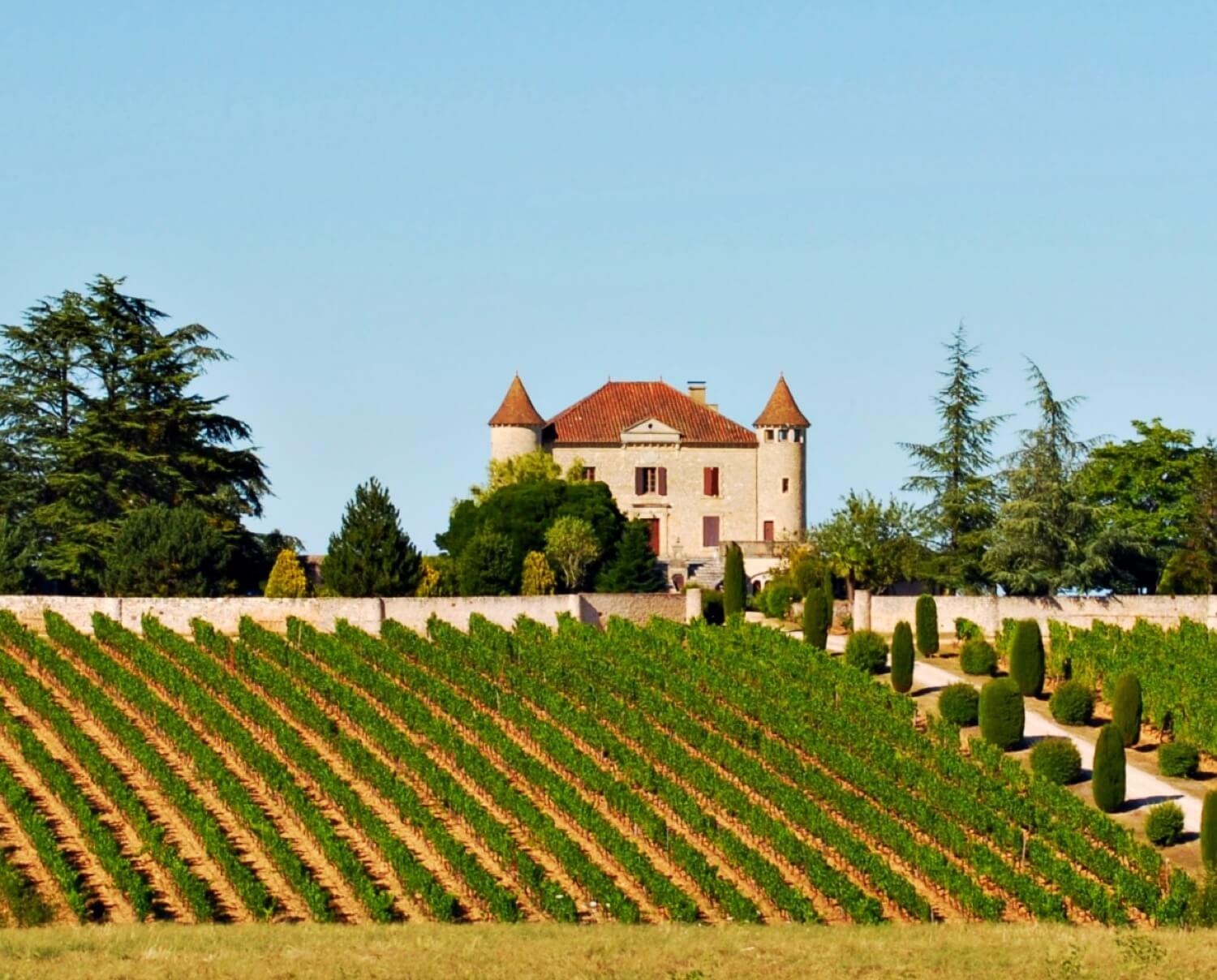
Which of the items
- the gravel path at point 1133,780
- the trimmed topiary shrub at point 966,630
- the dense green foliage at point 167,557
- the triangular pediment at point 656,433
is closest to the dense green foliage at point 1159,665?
the gravel path at point 1133,780

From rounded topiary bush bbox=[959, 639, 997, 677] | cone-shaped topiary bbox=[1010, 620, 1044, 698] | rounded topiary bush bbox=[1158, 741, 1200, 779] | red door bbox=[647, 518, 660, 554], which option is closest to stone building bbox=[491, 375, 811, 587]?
red door bbox=[647, 518, 660, 554]

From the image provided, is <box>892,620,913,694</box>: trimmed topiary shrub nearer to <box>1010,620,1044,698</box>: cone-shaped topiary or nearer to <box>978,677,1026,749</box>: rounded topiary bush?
<box>1010,620,1044,698</box>: cone-shaped topiary

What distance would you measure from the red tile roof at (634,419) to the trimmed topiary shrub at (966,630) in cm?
2070

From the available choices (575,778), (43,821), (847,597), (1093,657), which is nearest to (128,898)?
(43,821)

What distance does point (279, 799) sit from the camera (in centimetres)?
4081

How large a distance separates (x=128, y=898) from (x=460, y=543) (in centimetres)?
3102

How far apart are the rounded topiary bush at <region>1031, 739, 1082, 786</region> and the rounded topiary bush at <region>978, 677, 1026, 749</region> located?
1.79 m

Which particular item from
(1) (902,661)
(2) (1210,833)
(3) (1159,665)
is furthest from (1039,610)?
(2) (1210,833)

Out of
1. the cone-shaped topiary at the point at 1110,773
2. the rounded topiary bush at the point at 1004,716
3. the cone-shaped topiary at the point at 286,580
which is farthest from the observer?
the cone-shaped topiary at the point at 286,580

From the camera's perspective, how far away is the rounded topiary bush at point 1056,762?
137 ft

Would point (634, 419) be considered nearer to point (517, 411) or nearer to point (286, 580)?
point (517, 411)

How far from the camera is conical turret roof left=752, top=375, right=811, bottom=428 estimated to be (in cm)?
7550

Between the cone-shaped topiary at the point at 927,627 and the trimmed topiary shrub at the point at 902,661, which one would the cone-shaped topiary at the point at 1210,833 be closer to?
the trimmed topiary shrub at the point at 902,661

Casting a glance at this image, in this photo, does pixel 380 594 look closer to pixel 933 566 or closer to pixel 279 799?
pixel 933 566
